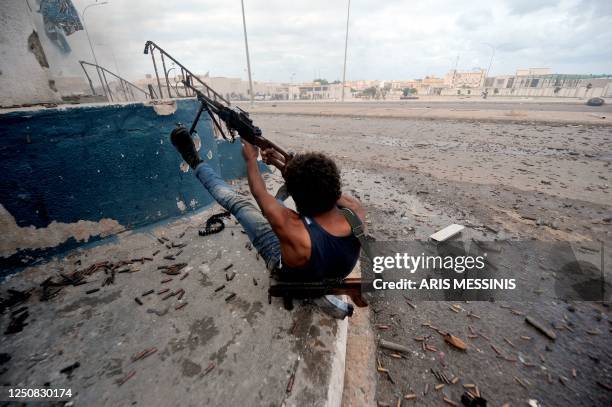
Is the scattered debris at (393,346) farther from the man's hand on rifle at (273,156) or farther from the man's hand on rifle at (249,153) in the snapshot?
the man's hand on rifle at (249,153)

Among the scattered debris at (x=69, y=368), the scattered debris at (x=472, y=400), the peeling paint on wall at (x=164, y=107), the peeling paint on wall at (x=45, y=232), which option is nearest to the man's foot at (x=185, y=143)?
the peeling paint on wall at (x=164, y=107)

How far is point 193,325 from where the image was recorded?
2309mm

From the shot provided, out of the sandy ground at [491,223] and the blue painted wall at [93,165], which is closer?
the sandy ground at [491,223]

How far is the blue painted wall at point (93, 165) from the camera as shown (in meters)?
2.79

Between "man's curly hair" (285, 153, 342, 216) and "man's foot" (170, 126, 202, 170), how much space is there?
5.47ft

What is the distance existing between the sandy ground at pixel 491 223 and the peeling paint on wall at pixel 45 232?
11.6ft

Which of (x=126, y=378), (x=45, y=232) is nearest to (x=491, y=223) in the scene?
(x=126, y=378)

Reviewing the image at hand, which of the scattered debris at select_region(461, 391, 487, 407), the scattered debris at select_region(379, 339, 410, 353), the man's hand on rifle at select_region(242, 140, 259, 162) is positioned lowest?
the scattered debris at select_region(379, 339, 410, 353)

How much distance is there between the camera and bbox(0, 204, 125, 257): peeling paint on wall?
2811 mm

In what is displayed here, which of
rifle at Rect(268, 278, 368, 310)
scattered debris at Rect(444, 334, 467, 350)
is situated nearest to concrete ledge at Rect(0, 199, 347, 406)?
rifle at Rect(268, 278, 368, 310)

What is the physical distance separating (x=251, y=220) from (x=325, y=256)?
1.01 metres

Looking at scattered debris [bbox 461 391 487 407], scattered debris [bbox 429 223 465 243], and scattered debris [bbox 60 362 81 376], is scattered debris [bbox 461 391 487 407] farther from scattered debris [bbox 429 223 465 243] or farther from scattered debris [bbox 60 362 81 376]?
scattered debris [bbox 60 362 81 376]

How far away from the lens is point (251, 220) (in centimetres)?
267

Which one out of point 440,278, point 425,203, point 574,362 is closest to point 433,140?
point 425,203
